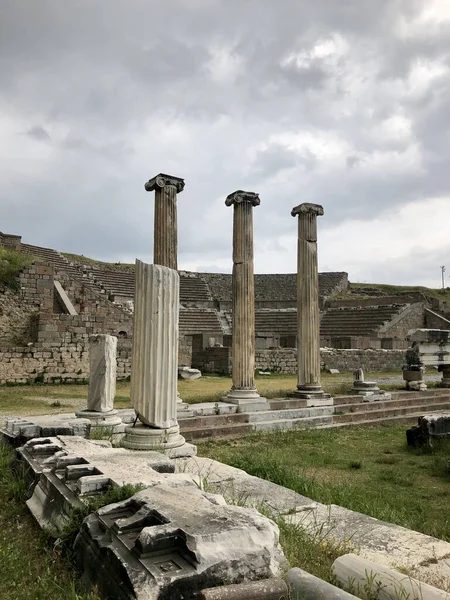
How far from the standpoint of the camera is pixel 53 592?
2.57 metres

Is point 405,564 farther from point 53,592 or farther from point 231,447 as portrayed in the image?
point 231,447

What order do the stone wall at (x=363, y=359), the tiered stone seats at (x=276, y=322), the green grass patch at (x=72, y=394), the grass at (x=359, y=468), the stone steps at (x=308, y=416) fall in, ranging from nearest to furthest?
1. the grass at (x=359, y=468)
2. the stone steps at (x=308, y=416)
3. the green grass patch at (x=72, y=394)
4. the stone wall at (x=363, y=359)
5. the tiered stone seats at (x=276, y=322)

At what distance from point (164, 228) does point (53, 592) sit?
312 inches

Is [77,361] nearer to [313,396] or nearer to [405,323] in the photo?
[313,396]

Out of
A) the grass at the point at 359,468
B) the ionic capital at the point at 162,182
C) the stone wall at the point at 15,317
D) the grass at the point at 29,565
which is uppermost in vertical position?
the ionic capital at the point at 162,182

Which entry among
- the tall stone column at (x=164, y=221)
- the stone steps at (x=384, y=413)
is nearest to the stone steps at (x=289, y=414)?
the stone steps at (x=384, y=413)

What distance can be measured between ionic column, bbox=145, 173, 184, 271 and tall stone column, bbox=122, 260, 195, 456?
4.10 metres

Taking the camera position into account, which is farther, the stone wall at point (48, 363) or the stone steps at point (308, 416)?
the stone wall at point (48, 363)

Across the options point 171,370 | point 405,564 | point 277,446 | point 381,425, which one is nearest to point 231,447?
point 277,446

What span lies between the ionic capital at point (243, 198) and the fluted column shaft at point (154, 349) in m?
6.02

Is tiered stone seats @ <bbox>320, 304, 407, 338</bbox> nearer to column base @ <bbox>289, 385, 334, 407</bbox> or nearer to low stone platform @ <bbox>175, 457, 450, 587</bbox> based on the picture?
column base @ <bbox>289, 385, 334, 407</bbox>

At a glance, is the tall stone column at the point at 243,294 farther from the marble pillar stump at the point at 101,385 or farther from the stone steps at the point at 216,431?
the marble pillar stump at the point at 101,385

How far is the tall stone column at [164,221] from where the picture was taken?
32.4 feet

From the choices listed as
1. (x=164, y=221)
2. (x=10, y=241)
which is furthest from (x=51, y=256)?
(x=164, y=221)
